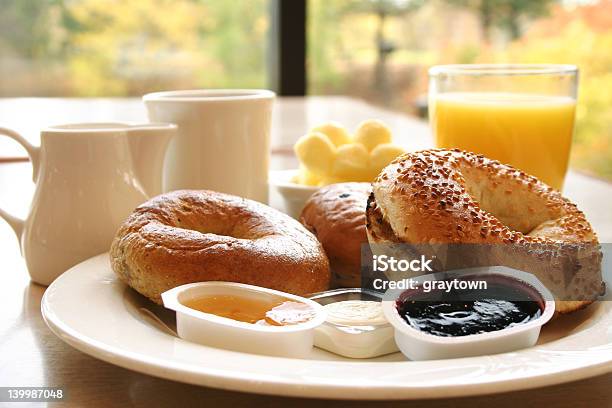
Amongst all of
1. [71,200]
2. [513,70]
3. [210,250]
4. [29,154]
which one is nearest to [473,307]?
[210,250]

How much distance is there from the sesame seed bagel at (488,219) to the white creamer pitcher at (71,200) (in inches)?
17.0

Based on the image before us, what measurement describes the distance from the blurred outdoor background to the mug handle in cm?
436

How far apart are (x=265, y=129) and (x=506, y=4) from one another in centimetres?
527

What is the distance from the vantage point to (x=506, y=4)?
20.6ft

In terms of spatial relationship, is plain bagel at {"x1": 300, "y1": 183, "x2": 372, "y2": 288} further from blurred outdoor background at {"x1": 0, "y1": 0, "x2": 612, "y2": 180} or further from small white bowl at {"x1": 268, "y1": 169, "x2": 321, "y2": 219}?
blurred outdoor background at {"x1": 0, "y1": 0, "x2": 612, "y2": 180}

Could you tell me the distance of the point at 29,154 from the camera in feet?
4.12

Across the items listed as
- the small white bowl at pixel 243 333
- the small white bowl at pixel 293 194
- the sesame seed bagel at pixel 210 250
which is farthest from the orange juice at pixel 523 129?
the small white bowl at pixel 243 333

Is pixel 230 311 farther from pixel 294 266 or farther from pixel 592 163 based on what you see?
pixel 592 163

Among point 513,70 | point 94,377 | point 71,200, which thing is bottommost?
point 94,377

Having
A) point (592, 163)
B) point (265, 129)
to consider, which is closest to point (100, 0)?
point (592, 163)

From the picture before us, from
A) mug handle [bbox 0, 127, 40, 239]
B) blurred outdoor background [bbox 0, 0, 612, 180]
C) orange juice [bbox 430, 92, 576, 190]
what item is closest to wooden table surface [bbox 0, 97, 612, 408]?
mug handle [bbox 0, 127, 40, 239]

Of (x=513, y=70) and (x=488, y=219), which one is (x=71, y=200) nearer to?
(x=488, y=219)

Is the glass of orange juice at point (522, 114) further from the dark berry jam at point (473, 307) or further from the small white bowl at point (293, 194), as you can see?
the dark berry jam at point (473, 307)

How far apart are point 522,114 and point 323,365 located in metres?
1.04
